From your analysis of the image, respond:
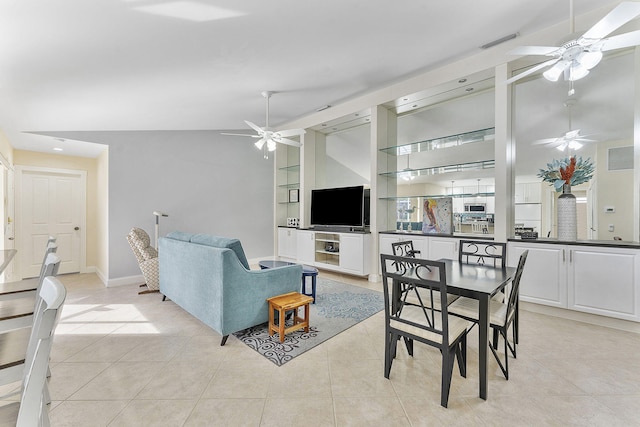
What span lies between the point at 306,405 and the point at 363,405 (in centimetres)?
36

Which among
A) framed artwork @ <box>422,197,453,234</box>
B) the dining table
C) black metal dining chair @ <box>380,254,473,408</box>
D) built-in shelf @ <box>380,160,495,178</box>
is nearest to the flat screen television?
built-in shelf @ <box>380,160,495,178</box>

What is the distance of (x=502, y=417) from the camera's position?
1587 mm

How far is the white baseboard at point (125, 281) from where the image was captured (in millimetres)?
4368

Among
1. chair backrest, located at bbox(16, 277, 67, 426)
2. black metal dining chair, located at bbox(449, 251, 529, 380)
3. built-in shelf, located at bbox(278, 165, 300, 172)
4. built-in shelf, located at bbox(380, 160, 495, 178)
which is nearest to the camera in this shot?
chair backrest, located at bbox(16, 277, 67, 426)

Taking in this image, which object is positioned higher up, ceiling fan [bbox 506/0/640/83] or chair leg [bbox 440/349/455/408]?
ceiling fan [bbox 506/0/640/83]

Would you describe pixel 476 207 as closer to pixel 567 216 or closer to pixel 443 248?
pixel 443 248

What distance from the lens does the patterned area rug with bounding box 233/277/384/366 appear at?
2.35 meters

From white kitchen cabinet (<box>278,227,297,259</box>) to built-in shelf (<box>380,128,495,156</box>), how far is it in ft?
8.83

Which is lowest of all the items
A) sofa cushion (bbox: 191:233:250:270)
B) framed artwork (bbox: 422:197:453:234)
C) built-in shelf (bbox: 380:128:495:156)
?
sofa cushion (bbox: 191:233:250:270)

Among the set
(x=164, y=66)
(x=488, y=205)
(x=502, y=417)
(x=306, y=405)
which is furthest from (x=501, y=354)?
(x=164, y=66)

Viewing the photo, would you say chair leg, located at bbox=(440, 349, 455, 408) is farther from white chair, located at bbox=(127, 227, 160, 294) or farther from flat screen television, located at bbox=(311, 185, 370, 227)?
white chair, located at bbox=(127, 227, 160, 294)

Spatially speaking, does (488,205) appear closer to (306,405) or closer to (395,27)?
(395,27)

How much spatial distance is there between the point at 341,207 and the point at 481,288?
11.2 feet

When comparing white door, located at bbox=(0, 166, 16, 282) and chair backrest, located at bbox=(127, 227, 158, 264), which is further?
white door, located at bbox=(0, 166, 16, 282)
